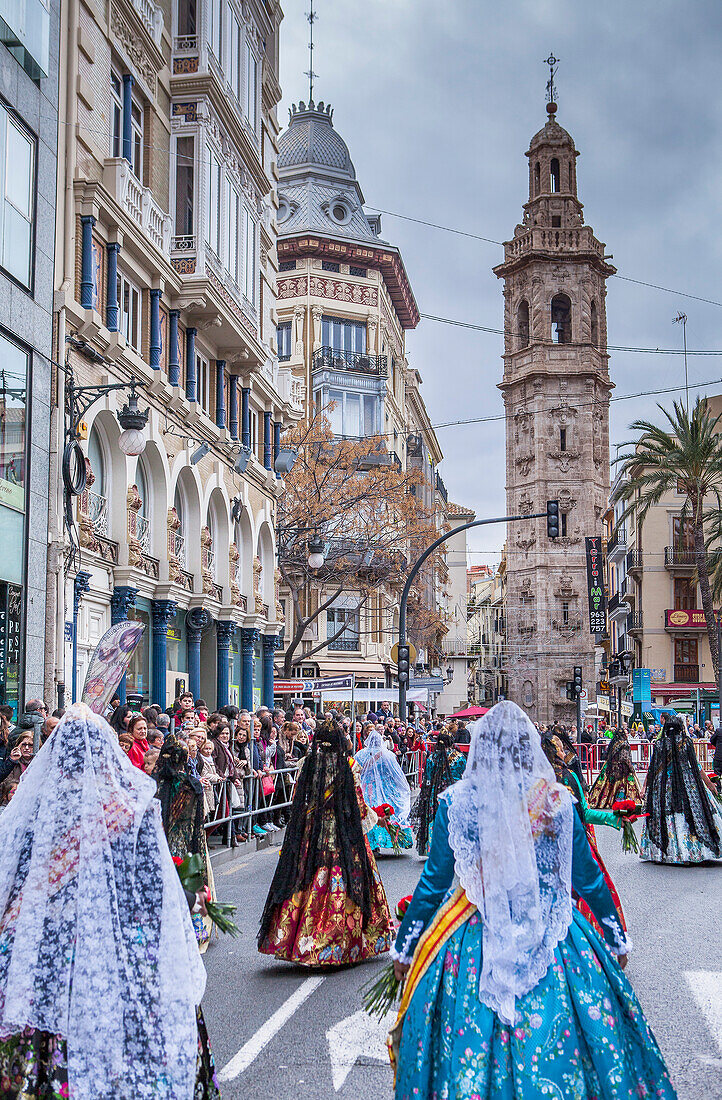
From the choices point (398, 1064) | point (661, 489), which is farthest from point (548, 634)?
point (398, 1064)

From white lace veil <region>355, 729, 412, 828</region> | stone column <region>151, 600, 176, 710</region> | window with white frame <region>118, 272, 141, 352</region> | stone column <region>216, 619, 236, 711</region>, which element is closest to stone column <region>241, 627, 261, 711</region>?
stone column <region>216, 619, 236, 711</region>

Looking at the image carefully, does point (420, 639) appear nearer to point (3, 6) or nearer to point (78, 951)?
point (3, 6)

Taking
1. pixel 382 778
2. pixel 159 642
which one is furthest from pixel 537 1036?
pixel 159 642

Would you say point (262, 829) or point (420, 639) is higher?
point (420, 639)

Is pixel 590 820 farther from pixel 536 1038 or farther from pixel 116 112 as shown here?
pixel 116 112

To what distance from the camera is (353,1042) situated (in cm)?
659

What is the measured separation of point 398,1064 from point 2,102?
1539 centimetres

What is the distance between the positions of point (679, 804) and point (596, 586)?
56.9 meters

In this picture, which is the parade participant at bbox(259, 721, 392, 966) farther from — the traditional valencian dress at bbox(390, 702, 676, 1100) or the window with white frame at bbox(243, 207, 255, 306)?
the window with white frame at bbox(243, 207, 255, 306)

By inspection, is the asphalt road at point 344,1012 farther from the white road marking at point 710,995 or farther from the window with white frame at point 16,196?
the window with white frame at point 16,196

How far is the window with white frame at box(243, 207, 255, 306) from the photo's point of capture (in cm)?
2989

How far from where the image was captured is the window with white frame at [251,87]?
3051 cm

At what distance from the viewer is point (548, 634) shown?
8181 cm

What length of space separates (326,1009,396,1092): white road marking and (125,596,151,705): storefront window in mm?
16569
